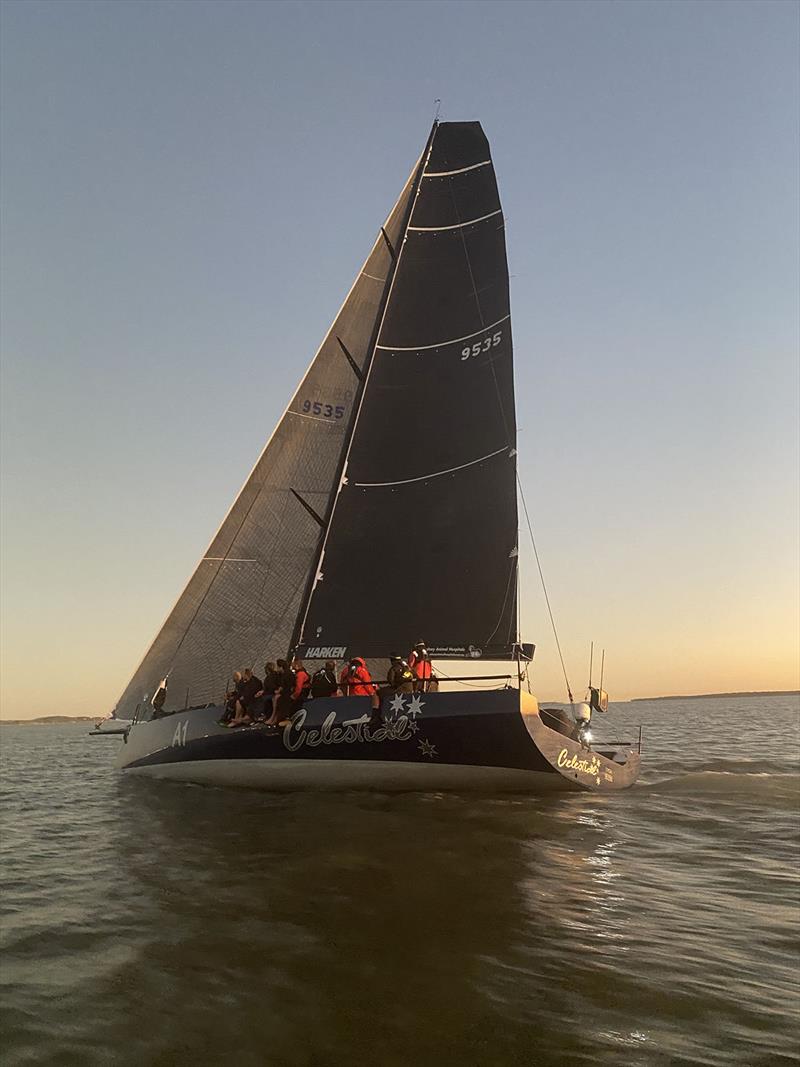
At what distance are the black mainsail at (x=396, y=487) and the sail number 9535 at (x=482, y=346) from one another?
0.04 meters

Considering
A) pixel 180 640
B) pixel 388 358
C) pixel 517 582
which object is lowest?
pixel 180 640

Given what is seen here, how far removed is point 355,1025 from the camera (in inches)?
184

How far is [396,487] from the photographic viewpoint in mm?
17344

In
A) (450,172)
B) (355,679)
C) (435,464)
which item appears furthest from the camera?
(450,172)

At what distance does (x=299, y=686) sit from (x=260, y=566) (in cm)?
532

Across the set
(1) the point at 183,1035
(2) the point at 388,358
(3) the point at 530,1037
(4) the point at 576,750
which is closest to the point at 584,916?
(3) the point at 530,1037

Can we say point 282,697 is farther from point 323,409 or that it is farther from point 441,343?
point 441,343

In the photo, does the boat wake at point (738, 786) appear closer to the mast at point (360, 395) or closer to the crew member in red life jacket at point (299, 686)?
the crew member in red life jacket at point (299, 686)

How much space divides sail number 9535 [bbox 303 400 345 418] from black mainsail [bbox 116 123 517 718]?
0.04 metres

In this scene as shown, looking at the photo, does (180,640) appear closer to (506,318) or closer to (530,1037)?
(506,318)

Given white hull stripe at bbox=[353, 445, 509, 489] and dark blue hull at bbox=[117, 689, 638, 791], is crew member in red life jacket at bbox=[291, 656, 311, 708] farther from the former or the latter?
white hull stripe at bbox=[353, 445, 509, 489]

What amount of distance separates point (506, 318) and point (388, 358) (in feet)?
11.8

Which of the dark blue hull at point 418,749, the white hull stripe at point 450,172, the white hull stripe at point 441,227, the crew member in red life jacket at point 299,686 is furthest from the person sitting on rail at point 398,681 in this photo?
the white hull stripe at point 450,172

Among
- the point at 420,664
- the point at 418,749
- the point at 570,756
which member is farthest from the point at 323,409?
the point at 570,756
